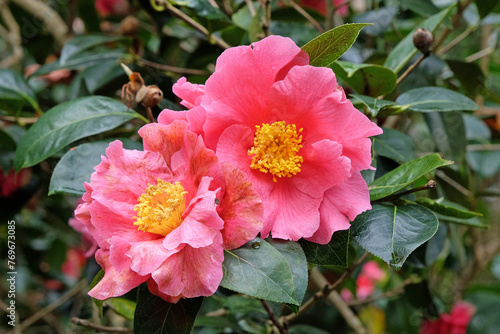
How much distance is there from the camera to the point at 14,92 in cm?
116

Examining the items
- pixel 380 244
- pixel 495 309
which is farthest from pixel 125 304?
pixel 495 309

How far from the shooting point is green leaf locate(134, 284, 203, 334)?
24.2 inches

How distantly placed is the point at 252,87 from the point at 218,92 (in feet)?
0.16

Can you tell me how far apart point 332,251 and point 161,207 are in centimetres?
24

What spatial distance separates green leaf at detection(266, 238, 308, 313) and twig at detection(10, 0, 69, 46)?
1412mm

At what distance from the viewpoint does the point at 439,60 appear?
1.16 metres

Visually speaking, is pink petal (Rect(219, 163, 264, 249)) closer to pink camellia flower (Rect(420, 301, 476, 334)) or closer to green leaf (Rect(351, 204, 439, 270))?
green leaf (Rect(351, 204, 439, 270))

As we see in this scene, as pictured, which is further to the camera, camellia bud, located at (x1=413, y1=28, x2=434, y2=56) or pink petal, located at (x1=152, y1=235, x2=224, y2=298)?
camellia bud, located at (x1=413, y1=28, x2=434, y2=56)

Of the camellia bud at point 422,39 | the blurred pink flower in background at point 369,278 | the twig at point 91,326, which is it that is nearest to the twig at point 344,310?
the twig at point 91,326

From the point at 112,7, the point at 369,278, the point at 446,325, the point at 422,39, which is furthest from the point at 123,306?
the point at 369,278

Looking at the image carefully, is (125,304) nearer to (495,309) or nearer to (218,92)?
(218,92)

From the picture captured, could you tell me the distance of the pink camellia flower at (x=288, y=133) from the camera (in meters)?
0.61

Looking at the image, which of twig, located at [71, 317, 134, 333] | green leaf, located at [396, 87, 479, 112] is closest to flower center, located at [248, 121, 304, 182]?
green leaf, located at [396, 87, 479, 112]

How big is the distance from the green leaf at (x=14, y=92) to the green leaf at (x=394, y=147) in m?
0.85
